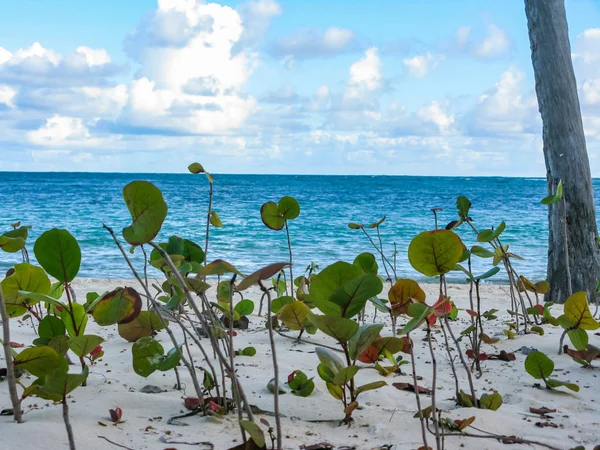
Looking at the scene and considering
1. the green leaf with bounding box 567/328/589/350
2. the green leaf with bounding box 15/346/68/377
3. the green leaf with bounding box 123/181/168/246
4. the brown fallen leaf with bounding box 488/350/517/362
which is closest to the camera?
the green leaf with bounding box 123/181/168/246

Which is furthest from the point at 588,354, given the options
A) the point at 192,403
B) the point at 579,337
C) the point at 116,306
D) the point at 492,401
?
the point at 116,306

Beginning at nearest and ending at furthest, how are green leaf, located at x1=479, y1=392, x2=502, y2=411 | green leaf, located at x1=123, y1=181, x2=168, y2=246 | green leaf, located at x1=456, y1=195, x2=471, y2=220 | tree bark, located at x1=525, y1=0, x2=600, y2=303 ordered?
green leaf, located at x1=123, y1=181, x2=168, y2=246
green leaf, located at x1=479, y1=392, x2=502, y2=411
green leaf, located at x1=456, y1=195, x2=471, y2=220
tree bark, located at x1=525, y1=0, x2=600, y2=303

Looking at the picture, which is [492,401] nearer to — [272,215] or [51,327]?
[272,215]

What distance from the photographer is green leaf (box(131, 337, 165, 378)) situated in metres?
1.59

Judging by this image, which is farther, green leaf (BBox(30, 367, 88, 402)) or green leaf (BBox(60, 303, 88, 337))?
green leaf (BBox(60, 303, 88, 337))

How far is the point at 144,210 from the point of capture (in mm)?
1057

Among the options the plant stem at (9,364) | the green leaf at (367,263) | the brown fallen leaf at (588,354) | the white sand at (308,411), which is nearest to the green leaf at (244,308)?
the white sand at (308,411)

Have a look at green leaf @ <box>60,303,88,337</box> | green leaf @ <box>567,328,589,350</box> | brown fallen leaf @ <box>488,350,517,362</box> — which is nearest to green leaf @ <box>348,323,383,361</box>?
green leaf @ <box>60,303,88,337</box>

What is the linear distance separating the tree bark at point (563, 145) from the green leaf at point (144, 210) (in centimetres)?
362

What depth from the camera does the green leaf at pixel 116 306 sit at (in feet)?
4.48

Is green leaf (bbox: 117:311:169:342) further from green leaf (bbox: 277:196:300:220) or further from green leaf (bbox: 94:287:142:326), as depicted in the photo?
green leaf (bbox: 277:196:300:220)

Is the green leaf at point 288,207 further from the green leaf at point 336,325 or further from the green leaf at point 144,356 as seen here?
the green leaf at point 336,325

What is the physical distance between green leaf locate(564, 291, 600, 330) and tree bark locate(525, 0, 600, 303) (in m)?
2.11

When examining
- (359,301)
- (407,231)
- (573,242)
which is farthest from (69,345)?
(407,231)
